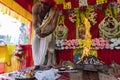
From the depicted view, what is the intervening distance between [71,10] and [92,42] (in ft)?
2.20

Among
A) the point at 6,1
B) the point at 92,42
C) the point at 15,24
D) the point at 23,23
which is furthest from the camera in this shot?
the point at 15,24

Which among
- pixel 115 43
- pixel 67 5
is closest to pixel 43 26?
pixel 115 43

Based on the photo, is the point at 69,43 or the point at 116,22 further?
the point at 69,43

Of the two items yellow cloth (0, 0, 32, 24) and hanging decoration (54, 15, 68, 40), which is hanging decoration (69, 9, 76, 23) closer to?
hanging decoration (54, 15, 68, 40)

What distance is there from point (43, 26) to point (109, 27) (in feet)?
6.44

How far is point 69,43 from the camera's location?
12.5 ft

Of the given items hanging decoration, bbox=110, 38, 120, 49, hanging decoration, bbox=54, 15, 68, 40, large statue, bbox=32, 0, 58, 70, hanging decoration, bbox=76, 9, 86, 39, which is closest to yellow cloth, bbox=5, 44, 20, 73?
hanging decoration, bbox=54, 15, 68, 40

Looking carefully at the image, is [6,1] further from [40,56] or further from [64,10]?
[40,56]

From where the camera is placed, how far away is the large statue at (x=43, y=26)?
5.99ft

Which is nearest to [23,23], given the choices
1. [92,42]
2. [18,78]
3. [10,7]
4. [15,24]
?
[15,24]

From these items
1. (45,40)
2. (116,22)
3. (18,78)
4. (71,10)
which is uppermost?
(71,10)

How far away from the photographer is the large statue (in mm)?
1826

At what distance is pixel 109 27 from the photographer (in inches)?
140

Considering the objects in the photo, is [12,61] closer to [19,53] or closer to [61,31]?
[19,53]
